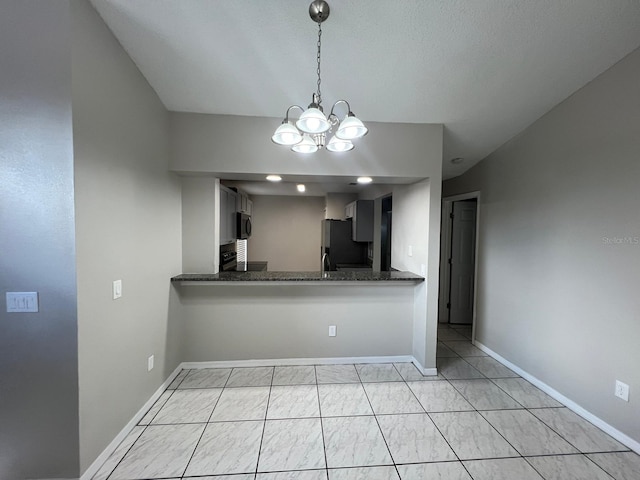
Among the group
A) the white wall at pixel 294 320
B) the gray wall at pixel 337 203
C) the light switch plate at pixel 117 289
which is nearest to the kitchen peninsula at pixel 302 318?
the white wall at pixel 294 320

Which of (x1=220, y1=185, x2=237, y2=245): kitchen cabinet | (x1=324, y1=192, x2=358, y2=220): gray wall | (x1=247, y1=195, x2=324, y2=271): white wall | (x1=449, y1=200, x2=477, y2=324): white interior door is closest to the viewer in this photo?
(x1=220, y1=185, x2=237, y2=245): kitchen cabinet

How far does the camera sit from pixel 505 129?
2.80 meters

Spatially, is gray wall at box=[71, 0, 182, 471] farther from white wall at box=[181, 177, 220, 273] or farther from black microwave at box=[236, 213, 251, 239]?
black microwave at box=[236, 213, 251, 239]

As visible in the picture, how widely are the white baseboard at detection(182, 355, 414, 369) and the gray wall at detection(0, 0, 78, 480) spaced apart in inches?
53.5

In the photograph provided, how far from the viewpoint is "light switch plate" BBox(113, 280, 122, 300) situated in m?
1.79

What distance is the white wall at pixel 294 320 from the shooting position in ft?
9.33

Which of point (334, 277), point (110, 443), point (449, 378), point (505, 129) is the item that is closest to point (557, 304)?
point (449, 378)

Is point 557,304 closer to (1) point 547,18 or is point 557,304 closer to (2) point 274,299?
(1) point 547,18

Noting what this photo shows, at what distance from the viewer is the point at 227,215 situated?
11.3 feet

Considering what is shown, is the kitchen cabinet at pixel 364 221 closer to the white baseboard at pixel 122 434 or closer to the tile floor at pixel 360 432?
the tile floor at pixel 360 432

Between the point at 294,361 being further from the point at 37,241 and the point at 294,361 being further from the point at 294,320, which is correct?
the point at 37,241

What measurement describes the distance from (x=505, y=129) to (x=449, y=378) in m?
→ 2.65

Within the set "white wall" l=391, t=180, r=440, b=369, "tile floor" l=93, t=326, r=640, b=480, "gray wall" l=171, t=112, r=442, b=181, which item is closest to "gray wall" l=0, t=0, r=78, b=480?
"tile floor" l=93, t=326, r=640, b=480

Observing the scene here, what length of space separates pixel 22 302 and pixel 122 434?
1.13 metres
